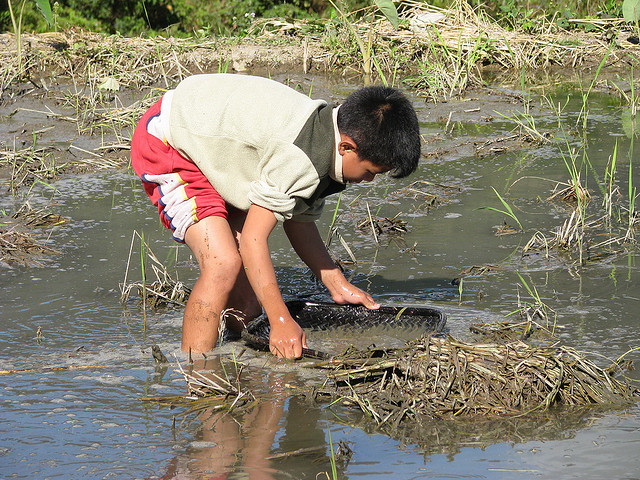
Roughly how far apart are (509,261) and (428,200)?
1.00 meters

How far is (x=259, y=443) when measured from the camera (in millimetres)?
2793

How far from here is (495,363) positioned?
3.04 meters

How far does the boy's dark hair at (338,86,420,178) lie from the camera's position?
3.16m

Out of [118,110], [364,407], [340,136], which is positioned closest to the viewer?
[364,407]

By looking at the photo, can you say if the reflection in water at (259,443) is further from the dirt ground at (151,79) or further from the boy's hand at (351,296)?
the dirt ground at (151,79)

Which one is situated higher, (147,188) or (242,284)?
(147,188)

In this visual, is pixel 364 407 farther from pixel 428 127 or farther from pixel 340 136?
pixel 428 127

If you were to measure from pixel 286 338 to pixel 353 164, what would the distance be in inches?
26.7

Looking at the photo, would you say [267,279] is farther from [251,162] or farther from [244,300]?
[244,300]

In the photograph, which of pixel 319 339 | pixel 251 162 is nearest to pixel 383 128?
pixel 251 162

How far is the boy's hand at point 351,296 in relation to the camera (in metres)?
3.73

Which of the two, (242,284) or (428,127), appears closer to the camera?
(242,284)

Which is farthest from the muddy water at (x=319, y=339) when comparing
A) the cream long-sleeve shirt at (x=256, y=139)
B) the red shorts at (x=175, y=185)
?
the cream long-sleeve shirt at (x=256, y=139)

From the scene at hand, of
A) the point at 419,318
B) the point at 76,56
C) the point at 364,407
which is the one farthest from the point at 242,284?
the point at 76,56
